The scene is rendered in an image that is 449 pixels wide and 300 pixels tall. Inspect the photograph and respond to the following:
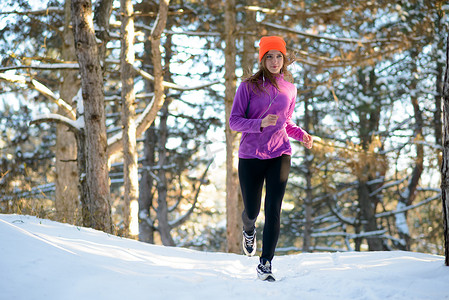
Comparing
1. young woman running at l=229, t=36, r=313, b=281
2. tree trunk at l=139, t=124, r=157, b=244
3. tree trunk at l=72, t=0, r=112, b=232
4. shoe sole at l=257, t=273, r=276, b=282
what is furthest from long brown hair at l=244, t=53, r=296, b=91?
tree trunk at l=139, t=124, r=157, b=244

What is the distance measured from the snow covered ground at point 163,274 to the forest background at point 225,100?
284cm

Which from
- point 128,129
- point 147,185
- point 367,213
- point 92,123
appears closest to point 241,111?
point 92,123

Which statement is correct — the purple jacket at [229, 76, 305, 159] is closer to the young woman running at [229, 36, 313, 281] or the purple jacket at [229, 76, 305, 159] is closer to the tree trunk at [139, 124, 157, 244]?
the young woman running at [229, 36, 313, 281]

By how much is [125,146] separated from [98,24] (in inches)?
104

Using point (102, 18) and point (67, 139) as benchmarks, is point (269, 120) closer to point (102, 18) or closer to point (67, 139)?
point (102, 18)

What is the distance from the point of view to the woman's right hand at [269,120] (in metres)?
3.34

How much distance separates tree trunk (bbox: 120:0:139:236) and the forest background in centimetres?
3

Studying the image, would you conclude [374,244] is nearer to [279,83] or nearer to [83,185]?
[83,185]

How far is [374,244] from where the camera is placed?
1473cm

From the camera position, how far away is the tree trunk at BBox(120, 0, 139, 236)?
7.42 metres

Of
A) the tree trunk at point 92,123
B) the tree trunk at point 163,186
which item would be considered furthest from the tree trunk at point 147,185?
the tree trunk at point 92,123

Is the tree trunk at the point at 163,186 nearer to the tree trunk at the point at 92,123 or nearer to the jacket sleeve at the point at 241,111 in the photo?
the tree trunk at the point at 92,123


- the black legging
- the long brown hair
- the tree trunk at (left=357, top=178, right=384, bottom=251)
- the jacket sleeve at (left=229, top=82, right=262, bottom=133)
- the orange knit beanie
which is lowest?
the tree trunk at (left=357, top=178, right=384, bottom=251)

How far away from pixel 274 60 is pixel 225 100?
5402mm
